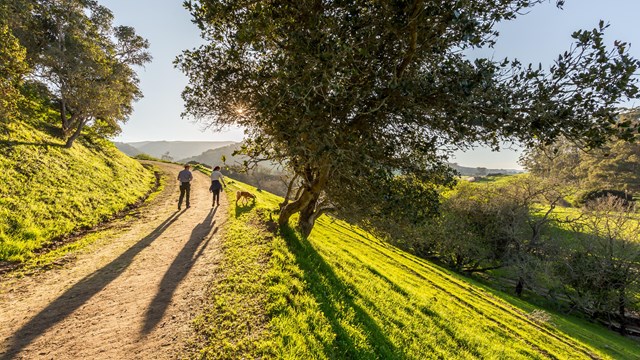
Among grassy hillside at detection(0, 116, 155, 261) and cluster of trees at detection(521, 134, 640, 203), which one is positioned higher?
cluster of trees at detection(521, 134, 640, 203)

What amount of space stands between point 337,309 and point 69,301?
8703 mm

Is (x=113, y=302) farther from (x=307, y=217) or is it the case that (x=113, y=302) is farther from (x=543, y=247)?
(x=543, y=247)

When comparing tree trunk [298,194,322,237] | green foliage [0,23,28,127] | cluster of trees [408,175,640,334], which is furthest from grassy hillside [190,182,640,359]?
cluster of trees [408,175,640,334]

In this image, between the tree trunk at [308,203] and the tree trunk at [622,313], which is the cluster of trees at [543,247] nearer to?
the tree trunk at [622,313]

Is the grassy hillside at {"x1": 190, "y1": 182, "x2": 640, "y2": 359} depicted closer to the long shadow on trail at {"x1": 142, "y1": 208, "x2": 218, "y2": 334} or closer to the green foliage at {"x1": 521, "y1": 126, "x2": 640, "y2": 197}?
the long shadow on trail at {"x1": 142, "y1": 208, "x2": 218, "y2": 334}

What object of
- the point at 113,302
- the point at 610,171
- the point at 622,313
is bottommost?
the point at 622,313

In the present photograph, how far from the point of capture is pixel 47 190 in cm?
1759

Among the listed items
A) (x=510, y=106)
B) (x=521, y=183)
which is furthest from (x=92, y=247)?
(x=521, y=183)

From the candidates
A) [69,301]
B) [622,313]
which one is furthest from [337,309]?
[622,313]

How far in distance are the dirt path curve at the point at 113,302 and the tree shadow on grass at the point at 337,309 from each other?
12.7ft

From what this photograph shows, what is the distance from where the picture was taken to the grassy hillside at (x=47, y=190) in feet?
43.4

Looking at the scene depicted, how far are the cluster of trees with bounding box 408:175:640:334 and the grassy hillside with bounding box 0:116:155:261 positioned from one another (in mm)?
31311

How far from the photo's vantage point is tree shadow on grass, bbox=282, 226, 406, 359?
859cm

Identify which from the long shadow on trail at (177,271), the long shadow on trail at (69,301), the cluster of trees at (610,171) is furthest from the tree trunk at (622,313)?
the long shadow on trail at (69,301)
